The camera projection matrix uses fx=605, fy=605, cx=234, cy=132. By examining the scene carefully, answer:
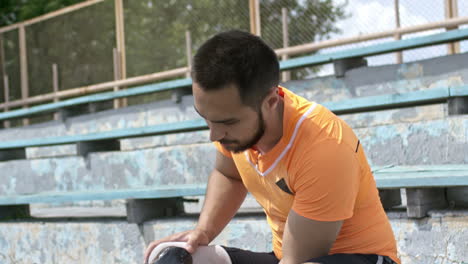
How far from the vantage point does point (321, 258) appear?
150 cm

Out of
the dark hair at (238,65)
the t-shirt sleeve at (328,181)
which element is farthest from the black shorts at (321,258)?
the dark hair at (238,65)

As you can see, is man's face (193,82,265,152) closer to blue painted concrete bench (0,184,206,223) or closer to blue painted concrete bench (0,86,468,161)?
blue painted concrete bench (0,184,206,223)

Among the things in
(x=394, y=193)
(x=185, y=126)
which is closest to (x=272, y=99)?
(x=394, y=193)

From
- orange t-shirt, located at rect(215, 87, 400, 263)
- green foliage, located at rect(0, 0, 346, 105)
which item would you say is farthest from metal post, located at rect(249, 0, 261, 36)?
orange t-shirt, located at rect(215, 87, 400, 263)

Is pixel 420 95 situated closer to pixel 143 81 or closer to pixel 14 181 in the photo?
pixel 14 181

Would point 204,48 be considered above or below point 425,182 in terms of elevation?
above

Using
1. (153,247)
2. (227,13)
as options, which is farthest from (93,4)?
(153,247)

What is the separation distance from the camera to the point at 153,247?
72.9 inches

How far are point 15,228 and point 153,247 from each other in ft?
5.98

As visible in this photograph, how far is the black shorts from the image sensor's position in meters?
1.51

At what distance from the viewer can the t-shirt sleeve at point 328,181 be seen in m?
1.43

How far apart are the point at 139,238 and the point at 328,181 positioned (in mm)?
1677

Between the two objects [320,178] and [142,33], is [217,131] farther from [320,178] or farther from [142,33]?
[142,33]

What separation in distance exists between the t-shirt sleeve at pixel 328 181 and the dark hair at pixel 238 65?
19 centimetres
